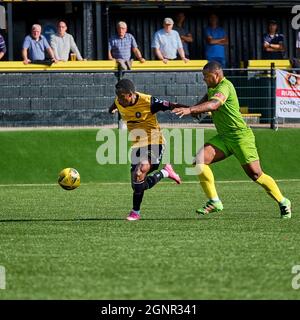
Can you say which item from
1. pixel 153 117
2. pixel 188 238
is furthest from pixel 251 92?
pixel 188 238

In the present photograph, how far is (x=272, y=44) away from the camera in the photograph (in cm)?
2706

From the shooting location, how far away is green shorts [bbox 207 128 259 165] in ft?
48.2

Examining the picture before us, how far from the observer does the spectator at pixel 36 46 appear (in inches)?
974

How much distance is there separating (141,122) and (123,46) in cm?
1022

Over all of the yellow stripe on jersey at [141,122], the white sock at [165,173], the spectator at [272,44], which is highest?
the spectator at [272,44]

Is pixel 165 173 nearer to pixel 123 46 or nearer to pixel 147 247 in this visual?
pixel 147 247

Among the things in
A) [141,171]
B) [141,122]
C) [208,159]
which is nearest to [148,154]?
[141,171]

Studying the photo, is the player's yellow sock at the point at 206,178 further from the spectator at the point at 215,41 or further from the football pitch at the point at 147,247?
the spectator at the point at 215,41

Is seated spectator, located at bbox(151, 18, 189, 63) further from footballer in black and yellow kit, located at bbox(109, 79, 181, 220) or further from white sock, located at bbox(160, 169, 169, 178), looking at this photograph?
footballer in black and yellow kit, located at bbox(109, 79, 181, 220)

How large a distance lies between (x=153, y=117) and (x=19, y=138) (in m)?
8.22

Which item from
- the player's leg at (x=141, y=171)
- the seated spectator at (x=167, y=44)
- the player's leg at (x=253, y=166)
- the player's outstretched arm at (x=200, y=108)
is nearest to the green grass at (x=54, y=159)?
the seated spectator at (x=167, y=44)

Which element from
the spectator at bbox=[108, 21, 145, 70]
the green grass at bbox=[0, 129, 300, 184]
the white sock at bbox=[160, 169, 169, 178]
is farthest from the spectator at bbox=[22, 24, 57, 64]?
the white sock at bbox=[160, 169, 169, 178]

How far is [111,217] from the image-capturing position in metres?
15.2

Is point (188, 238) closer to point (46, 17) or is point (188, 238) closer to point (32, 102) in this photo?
point (32, 102)
